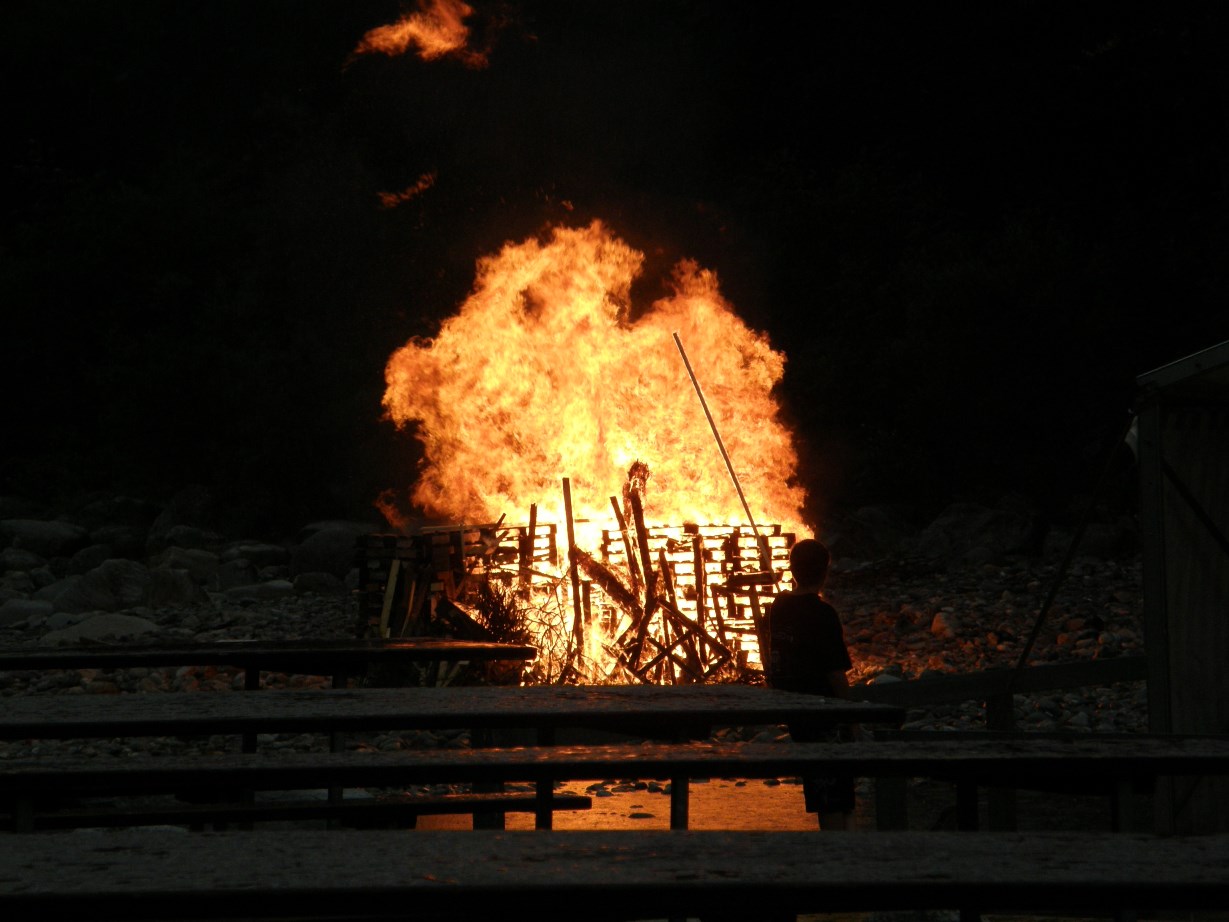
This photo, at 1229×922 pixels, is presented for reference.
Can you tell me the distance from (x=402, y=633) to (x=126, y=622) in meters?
7.20

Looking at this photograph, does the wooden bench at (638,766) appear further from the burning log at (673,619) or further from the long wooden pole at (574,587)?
the long wooden pole at (574,587)

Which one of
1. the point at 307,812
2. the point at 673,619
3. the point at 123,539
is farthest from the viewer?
the point at 123,539

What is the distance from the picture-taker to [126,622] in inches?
748

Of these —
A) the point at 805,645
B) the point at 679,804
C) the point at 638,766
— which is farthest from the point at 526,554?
the point at 638,766

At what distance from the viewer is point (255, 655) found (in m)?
6.70

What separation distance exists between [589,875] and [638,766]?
1.07 meters

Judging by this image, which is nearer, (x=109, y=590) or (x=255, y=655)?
(x=255, y=655)

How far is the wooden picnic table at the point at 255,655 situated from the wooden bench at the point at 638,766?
2.67 metres

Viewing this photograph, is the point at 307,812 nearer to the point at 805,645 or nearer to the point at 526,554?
the point at 805,645

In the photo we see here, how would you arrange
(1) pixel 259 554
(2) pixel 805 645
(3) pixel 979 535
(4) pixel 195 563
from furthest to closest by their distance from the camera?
1. (1) pixel 259 554
2. (4) pixel 195 563
3. (3) pixel 979 535
4. (2) pixel 805 645

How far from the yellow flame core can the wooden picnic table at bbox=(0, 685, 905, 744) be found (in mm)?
9033

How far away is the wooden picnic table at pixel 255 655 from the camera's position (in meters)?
6.63

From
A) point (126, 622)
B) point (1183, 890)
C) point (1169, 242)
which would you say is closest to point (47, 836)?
point (1183, 890)

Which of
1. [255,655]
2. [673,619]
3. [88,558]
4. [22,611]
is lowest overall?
[255,655]
